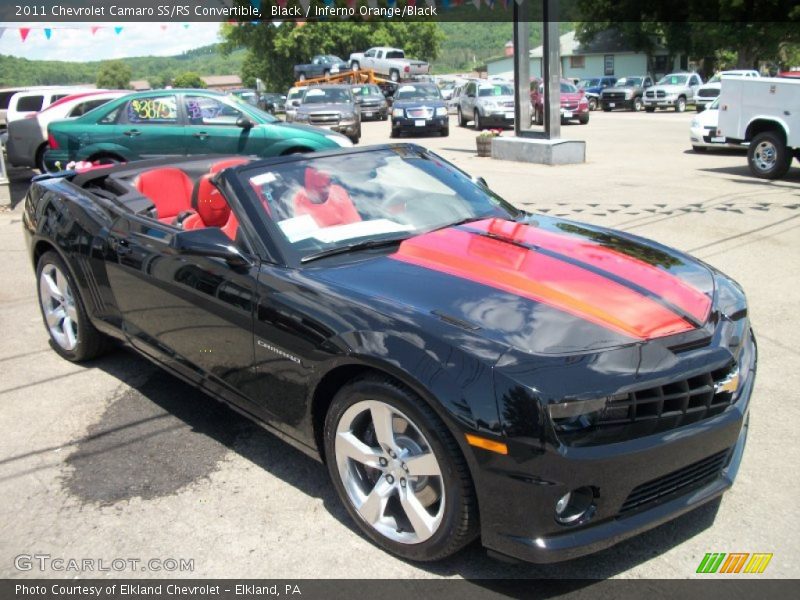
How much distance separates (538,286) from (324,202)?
4.11 ft

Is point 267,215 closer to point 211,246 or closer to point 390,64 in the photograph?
point 211,246

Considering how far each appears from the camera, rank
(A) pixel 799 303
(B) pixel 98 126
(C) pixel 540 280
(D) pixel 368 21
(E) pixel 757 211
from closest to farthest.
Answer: (C) pixel 540 280
(A) pixel 799 303
(E) pixel 757 211
(B) pixel 98 126
(D) pixel 368 21

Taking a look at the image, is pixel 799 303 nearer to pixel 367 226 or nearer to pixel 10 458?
pixel 367 226

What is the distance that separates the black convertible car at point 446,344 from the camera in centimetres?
261

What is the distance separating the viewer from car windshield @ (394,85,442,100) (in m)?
26.4

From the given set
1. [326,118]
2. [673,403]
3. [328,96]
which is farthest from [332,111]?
[673,403]

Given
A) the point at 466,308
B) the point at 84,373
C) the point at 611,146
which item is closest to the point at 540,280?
the point at 466,308

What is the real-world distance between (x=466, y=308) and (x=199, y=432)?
1.94 metres

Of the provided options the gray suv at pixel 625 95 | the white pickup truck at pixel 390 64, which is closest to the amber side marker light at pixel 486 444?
the gray suv at pixel 625 95

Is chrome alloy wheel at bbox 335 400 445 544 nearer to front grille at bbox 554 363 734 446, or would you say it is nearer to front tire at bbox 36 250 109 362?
front grille at bbox 554 363 734 446

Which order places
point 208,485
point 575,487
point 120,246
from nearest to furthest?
point 575,487 < point 208,485 < point 120,246

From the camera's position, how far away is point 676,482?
2807 millimetres

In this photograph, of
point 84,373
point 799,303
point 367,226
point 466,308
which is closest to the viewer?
point 466,308

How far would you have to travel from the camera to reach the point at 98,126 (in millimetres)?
12078
